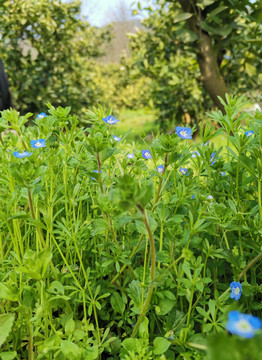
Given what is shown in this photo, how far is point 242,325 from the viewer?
39cm

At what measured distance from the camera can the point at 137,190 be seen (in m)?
0.55

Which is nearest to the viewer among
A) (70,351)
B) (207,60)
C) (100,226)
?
(70,351)

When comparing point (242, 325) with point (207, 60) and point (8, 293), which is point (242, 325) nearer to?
point (8, 293)

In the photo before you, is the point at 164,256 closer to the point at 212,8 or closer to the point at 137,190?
the point at 137,190

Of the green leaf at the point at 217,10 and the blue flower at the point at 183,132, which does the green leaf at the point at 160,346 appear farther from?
the green leaf at the point at 217,10

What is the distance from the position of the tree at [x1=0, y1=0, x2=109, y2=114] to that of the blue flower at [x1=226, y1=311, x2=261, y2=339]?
5.33 metres

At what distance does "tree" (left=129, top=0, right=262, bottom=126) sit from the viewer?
3.74 m

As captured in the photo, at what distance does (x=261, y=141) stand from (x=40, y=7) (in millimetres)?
5433

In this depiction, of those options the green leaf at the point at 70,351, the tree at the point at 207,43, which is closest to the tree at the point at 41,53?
the tree at the point at 207,43

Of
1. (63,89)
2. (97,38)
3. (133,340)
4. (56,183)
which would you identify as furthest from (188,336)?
(97,38)

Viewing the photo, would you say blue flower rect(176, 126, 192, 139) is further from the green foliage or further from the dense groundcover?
the green foliage

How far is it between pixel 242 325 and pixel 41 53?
6.16 metres

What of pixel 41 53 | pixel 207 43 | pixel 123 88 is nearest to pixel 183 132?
pixel 207 43

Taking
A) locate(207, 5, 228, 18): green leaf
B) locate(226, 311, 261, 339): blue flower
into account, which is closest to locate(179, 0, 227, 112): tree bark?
locate(207, 5, 228, 18): green leaf
